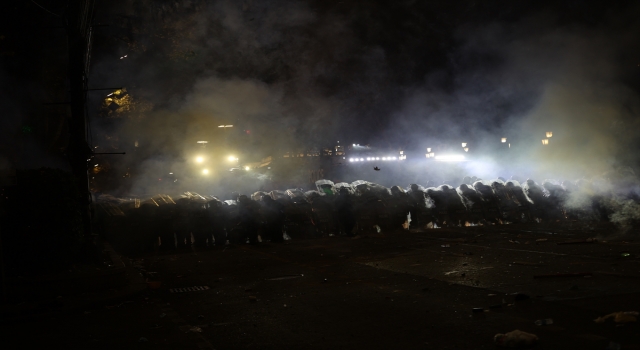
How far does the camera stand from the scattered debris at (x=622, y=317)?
4.33 meters

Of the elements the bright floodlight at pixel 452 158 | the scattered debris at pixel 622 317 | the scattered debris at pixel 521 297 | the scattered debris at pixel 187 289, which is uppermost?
the bright floodlight at pixel 452 158

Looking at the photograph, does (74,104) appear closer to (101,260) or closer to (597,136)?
(101,260)

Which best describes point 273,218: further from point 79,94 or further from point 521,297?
point 521,297

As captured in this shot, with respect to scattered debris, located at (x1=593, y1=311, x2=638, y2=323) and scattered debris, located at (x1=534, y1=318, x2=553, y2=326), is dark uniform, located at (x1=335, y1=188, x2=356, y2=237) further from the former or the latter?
scattered debris, located at (x1=593, y1=311, x2=638, y2=323)

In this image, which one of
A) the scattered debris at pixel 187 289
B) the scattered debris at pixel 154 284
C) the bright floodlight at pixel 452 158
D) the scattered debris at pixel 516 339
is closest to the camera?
the scattered debris at pixel 516 339

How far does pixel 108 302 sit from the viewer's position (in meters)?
6.90

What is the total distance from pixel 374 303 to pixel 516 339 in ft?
7.18

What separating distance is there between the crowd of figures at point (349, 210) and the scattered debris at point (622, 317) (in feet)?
32.6

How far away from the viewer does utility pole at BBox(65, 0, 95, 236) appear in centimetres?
866

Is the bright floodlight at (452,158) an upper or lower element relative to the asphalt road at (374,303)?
upper

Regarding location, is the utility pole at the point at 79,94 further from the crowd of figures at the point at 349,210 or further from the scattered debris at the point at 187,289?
the crowd of figures at the point at 349,210

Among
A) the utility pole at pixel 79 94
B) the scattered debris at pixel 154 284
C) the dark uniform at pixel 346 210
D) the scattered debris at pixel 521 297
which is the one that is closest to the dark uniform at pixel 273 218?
the dark uniform at pixel 346 210

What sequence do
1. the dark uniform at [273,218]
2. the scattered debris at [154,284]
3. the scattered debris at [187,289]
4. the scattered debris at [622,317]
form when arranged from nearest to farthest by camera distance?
the scattered debris at [622,317], the scattered debris at [187,289], the scattered debris at [154,284], the dark uniform at [273,218]

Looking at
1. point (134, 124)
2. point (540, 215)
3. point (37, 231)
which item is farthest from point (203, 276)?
point (134, 124)
